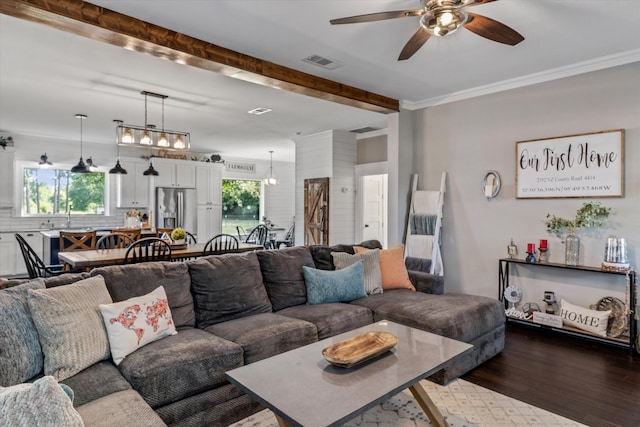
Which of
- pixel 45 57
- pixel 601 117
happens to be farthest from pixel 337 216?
pixel 45 57

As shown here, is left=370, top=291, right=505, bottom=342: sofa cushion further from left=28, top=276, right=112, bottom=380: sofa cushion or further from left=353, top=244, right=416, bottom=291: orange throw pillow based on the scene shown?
left=28, top=276, right=112, bottom=380: sofa cushion

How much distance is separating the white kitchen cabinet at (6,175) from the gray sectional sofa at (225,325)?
19.9ft

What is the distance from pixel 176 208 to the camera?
855cm

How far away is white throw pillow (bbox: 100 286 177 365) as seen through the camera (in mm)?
2170

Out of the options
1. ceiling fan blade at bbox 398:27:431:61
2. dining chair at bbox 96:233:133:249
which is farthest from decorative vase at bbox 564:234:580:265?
dining chair at bbox 96:233:133:249

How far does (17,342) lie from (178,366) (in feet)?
2.54

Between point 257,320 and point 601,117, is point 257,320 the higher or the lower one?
the lower one

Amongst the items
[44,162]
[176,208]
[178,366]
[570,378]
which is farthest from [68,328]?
[176,208]

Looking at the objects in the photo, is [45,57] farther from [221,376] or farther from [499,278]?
[499,278]

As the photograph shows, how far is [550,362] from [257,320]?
2530 mm

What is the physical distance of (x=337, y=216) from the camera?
7.05m

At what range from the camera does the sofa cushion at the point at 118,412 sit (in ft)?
5.04

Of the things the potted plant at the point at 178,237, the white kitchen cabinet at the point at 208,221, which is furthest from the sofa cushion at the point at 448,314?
the white kitchen cabinet at the point at 208,221

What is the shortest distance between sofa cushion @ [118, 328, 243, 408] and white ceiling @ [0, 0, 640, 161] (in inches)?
92.6
